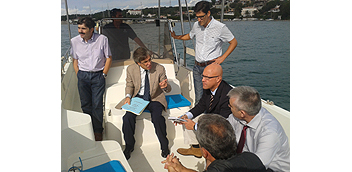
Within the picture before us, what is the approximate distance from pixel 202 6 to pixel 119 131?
1.35 m

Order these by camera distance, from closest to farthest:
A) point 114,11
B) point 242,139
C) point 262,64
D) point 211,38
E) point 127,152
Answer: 1. point 242,139
2. point 127,152
3. point 211,38
4. point 114,11
5. point 262,64

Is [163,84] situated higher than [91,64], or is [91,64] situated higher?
[91,64]

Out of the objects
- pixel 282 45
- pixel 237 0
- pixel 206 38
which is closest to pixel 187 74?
pixel 206 38

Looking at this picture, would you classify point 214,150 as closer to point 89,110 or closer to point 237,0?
point 89,110

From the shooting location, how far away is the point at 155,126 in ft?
7.56

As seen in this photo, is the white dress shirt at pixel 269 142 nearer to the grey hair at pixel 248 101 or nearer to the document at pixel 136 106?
the grey hair at pixel 248 101

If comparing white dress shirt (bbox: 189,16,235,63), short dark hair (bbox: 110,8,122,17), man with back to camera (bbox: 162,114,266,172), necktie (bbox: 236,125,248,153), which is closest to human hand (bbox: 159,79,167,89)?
white dress shirt (bbox: 189,16,235,63)

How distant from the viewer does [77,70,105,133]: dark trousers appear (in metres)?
2.49

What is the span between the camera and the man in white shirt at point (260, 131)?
1325mm

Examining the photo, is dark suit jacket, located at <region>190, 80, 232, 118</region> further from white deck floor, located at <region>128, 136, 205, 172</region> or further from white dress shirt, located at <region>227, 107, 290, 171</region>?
white dress shirt, located at <region>227, 107, 290, 171</region>

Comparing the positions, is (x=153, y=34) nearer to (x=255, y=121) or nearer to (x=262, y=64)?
(x=255, y=121)

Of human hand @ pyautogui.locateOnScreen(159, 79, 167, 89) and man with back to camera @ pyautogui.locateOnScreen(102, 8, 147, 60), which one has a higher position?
man with back to camera @ pyautogui.locateOnScreen(102, 8, 147, 60)

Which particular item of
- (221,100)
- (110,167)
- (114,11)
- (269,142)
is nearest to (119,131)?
(110,167)

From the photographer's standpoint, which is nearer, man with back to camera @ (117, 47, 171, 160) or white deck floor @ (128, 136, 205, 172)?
white deck floor @ (128, 136, 205, 172)
